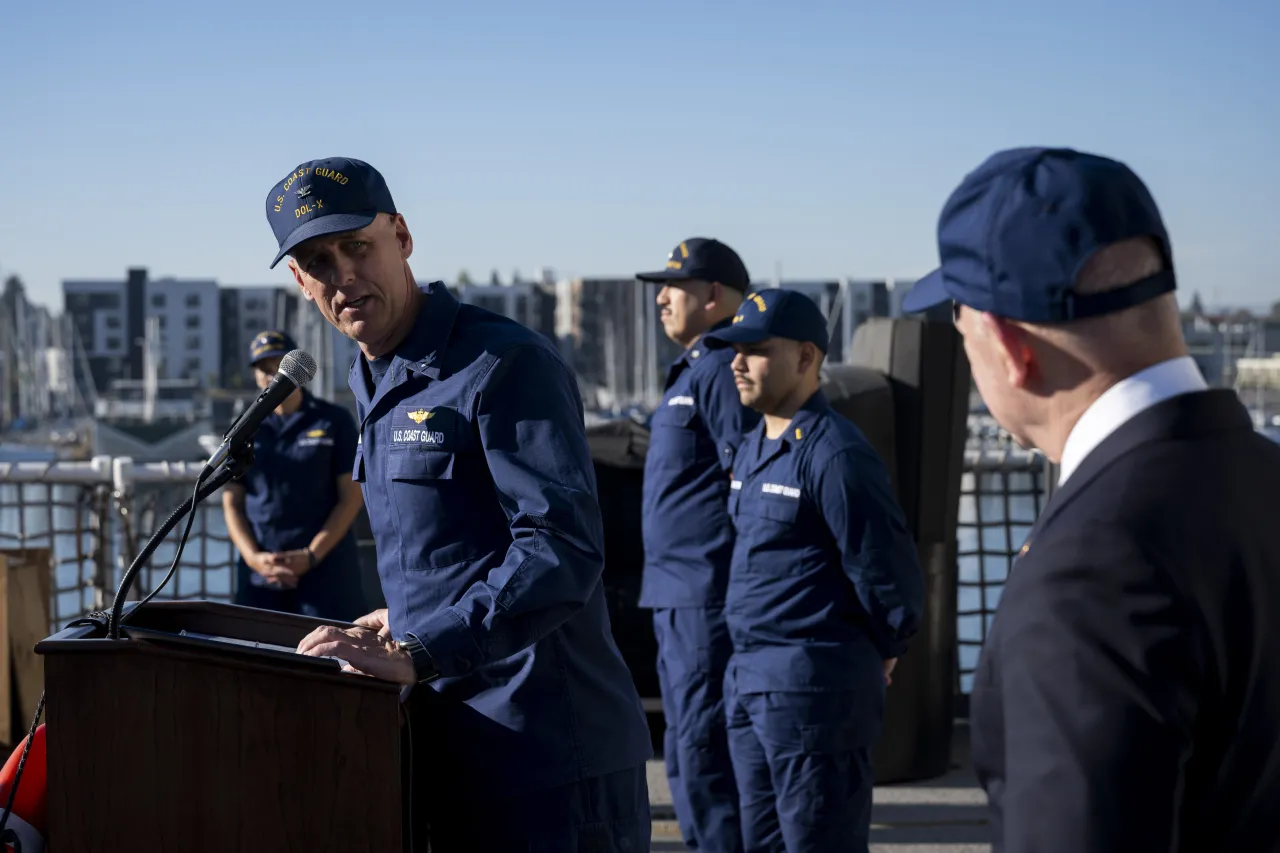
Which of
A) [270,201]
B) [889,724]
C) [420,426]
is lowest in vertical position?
[889,724]

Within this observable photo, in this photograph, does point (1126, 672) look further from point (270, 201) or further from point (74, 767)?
point (270, 201)

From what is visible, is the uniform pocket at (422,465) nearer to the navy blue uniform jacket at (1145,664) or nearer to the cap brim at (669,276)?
the navy blue uniform jacket at (1145,664)

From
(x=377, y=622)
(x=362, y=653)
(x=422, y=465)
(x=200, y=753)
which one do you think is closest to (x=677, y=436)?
(x=377, y=622)

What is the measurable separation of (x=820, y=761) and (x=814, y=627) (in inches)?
15.2

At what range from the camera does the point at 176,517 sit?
241 centimetres

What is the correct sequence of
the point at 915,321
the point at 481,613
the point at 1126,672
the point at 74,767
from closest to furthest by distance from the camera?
the point at 1126,672 < the point at 74,767 < the point at 481,613 < the point at 915,321

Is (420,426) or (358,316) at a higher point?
(358,316)

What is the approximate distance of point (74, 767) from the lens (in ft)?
7.08

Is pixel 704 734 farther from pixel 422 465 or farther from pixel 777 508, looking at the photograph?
pixel 422 465

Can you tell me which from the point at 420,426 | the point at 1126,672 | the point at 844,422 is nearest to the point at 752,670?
the point at 844,422

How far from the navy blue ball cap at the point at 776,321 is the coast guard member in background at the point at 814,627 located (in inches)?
11.4

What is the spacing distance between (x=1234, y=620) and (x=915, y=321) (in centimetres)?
542

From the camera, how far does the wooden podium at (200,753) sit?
7.08 ft

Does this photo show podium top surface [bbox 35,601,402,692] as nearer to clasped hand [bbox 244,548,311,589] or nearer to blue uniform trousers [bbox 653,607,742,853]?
blue uniform trousers [bbox 653,607,742,853]
